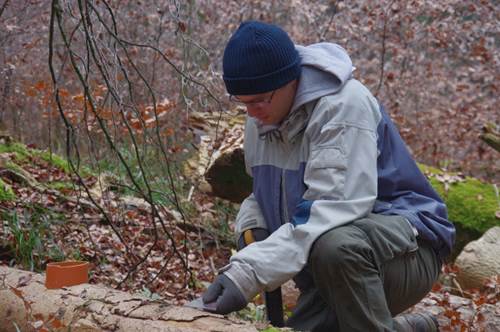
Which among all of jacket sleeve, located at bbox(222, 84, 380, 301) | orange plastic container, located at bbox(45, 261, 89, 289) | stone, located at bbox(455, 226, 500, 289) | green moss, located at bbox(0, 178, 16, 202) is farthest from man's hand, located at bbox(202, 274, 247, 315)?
stone, located at bbox(455, 226, 500, 289)

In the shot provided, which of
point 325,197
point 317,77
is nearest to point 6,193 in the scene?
point 317,77

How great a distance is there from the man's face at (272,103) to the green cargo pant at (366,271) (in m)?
0.59

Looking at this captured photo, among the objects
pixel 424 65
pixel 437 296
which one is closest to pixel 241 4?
pixel 424 65

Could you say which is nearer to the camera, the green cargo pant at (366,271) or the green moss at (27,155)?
the green cargo pant at (366,271)

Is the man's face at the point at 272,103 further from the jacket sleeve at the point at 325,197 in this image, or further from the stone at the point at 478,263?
the stone at the point at 478,263

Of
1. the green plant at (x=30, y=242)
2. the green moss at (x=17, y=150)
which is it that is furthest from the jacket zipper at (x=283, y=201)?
the green moss at (x=17, y=150)

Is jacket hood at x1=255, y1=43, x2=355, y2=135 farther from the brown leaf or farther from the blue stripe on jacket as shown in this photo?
the brown leaf

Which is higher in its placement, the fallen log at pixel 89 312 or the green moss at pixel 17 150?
the fallen log at pixel 89 312

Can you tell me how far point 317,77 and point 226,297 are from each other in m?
1.05

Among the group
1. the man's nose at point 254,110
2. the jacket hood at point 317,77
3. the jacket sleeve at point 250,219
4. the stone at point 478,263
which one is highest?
the jacket hood at point 317,77

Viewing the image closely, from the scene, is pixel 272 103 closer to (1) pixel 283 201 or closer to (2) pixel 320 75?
(2) pixel 320 75

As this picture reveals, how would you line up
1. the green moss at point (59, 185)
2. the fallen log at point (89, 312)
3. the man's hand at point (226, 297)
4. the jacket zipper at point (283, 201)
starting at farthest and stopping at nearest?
the green moss at point (59, 185)
the jacket zipper at point (283, 201)
the man's hand at point (226, 297)
the fallen log at point (89, 312)

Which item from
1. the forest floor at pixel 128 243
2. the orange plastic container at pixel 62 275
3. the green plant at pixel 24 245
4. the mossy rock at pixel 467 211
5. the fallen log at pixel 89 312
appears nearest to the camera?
the fallen log at pixel 89 312

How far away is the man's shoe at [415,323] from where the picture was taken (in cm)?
321
